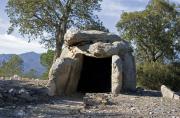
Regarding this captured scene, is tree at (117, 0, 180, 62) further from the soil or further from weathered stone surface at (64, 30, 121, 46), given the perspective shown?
the soil

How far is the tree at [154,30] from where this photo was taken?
4622cm

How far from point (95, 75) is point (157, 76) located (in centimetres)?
1650

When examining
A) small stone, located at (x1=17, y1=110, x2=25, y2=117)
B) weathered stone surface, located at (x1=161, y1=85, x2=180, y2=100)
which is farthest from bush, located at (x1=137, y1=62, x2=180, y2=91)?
small stone, located at (x1=17, y1=110, x2=25, y2=117)

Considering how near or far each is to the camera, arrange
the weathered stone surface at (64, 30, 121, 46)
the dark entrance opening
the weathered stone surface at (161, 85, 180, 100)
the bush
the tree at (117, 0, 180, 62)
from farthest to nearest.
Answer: the tree at (117, 0, 180, 62), the bush, the dark entrance opening, the weathered stone surface at (64, 30, 121, 46), the weathered stone surface at (161, 85, 180, 100)

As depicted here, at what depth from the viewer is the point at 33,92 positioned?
21.2m

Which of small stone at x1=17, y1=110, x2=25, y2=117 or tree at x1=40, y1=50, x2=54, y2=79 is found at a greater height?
tree at x1=40, y1=50, x2=54, y2=79

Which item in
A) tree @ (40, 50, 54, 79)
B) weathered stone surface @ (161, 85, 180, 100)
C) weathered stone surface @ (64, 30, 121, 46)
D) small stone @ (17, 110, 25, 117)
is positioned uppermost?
tree @ (40, 50, 54, 79)

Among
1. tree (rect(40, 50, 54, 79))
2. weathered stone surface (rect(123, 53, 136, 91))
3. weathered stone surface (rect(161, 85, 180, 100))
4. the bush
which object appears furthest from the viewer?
tree (rect(40, 50, 54, 79))

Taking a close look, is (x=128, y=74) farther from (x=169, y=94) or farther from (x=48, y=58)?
(x=48, y=58)

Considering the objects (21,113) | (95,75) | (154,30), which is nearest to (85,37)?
(95,75)

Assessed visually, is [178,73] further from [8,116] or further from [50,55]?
[8,116]

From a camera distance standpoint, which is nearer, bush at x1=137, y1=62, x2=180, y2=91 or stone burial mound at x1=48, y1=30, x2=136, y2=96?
stone burial mound at x1=48, y1=30, x2=136, y2=96

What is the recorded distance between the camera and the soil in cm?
1566

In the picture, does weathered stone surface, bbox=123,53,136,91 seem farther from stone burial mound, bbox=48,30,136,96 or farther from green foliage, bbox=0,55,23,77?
green foliage, bbox=0,55,23,77
